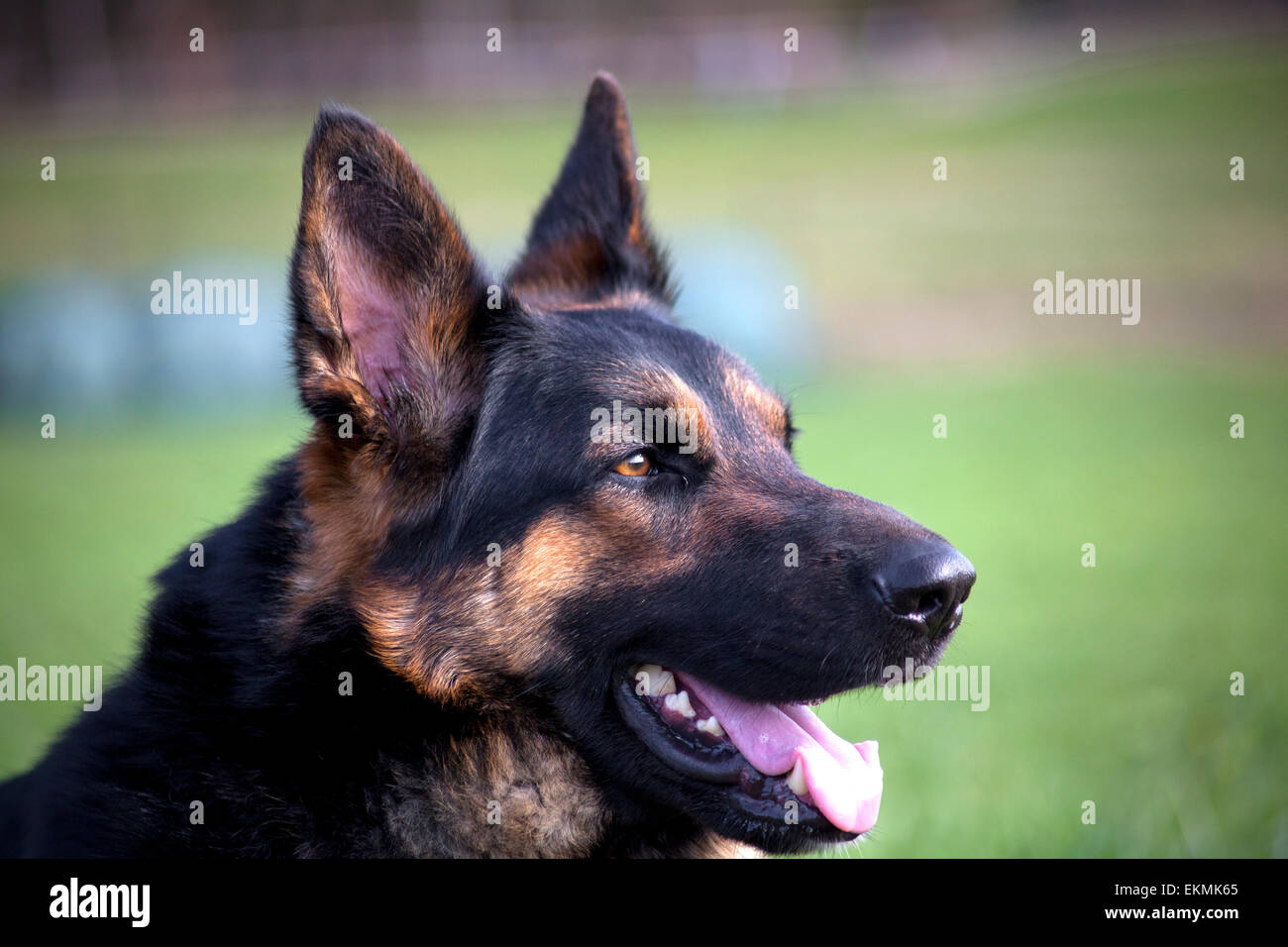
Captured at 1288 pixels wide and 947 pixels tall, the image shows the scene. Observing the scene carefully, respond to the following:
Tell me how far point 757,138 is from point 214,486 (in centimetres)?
3092

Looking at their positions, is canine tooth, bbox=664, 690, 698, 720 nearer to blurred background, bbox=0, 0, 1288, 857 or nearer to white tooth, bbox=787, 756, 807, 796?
white tooth, bbox=787, 756, 807, 796

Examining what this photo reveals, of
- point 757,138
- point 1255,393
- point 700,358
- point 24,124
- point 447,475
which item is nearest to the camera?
point 447,475

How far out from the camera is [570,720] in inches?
128

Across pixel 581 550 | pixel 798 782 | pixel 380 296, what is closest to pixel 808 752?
pixel 798 782

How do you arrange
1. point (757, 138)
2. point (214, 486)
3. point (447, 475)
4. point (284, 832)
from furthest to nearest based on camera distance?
1. point (757, 138)
2. point (214, 486)
3. point (447, 475)
4. point (284, 832)

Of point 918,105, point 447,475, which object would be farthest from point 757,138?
point 447,475

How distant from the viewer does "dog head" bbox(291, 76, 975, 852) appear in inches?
123

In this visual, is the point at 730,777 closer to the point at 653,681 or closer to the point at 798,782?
the point at 798,782

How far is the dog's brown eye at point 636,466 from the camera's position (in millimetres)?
3350

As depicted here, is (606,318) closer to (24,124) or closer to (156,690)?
(156,690)

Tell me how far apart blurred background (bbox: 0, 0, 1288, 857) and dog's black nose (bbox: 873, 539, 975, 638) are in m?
1.55

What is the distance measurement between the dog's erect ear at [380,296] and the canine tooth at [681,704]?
1.04 m

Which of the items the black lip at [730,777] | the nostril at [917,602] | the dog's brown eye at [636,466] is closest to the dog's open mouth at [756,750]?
the black lip at [730,777]

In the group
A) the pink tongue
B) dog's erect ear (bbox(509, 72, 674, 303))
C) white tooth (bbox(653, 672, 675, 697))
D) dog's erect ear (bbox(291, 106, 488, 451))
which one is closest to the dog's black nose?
the pink tongue
